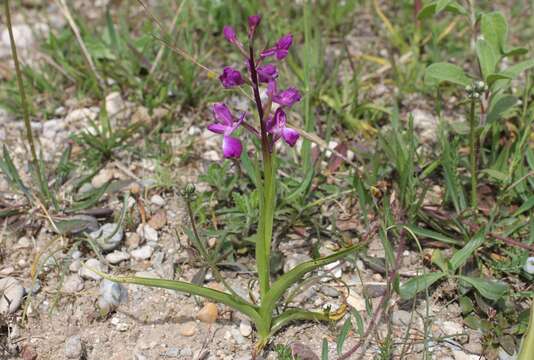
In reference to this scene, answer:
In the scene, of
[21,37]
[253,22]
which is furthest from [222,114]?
[21,37]

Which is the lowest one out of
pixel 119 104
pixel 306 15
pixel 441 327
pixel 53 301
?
pixel 441 327

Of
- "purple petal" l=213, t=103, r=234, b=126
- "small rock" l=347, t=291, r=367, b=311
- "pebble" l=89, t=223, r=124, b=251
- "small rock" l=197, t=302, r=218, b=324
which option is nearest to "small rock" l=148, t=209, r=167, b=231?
"pebble" l=89, t=223, r=124, b=251

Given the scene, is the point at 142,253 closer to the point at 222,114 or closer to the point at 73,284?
the point at 73,284

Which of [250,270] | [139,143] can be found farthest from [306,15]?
[250,270]

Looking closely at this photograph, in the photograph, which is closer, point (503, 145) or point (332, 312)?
point (332, 312)

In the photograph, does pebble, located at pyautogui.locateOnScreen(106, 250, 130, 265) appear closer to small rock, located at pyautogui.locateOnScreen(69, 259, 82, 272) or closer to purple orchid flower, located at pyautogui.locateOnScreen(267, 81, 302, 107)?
small rock, located at pyautogui.locateOnScreen(69, 259, 82, 272)

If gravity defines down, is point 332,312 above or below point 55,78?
below

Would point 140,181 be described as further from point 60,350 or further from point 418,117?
point 418,117
